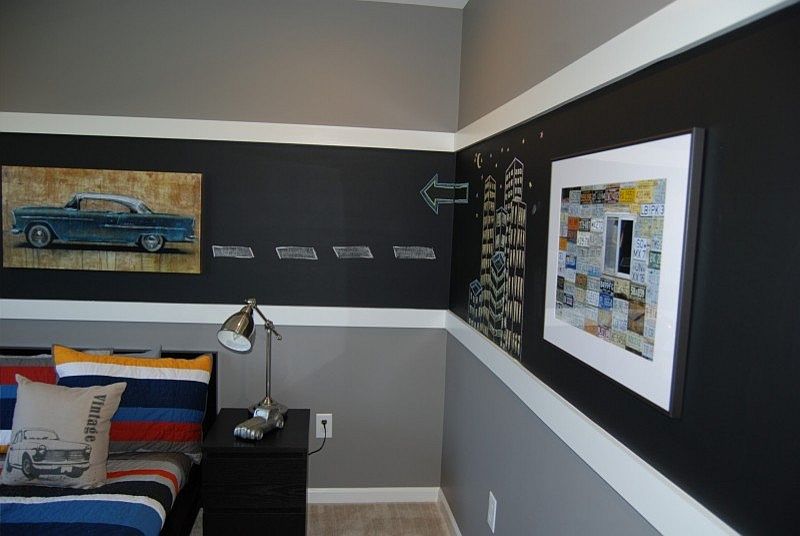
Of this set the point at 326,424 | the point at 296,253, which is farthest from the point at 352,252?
the point at 326,424

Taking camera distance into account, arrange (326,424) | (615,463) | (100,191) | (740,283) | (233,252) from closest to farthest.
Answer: (740,283) → (615,463) → (100,191) → (233,252) → (326,424)

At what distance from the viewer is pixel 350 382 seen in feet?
9.81

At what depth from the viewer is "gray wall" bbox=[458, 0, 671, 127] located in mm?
1366

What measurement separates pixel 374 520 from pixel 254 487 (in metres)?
0.80

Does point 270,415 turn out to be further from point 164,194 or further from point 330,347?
point 164,194

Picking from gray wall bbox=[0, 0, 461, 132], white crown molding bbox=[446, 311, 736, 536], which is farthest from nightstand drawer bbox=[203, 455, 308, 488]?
gray wall bbox=[0, 0, 461, 132]

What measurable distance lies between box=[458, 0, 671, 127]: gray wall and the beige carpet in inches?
76.3

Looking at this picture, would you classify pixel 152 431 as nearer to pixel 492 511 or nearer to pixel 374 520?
pixel 374 520

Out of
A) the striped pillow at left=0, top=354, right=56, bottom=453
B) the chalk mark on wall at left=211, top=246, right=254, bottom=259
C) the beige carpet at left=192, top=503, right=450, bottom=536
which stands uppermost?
the chalk mark on wall at left=211, top=246, right=254, bottom=259

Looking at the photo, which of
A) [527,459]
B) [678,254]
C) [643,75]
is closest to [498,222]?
[527,459]

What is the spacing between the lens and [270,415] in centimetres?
252

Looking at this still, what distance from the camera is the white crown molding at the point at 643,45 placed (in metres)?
0.91

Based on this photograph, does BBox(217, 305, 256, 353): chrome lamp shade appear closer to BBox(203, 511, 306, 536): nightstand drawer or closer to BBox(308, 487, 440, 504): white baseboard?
BBox(203, 511, 306, 536): nightstand drawer

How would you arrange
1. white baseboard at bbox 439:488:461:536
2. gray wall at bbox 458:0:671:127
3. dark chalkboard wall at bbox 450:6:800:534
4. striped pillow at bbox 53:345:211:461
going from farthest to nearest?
white baseboard at bbox 439:488:461:536, striped pillow at bbox 53:345:211:461, gray wall at bbox 458:0:671:127, dark chalkboard wall at bbox 450:6:800:534
